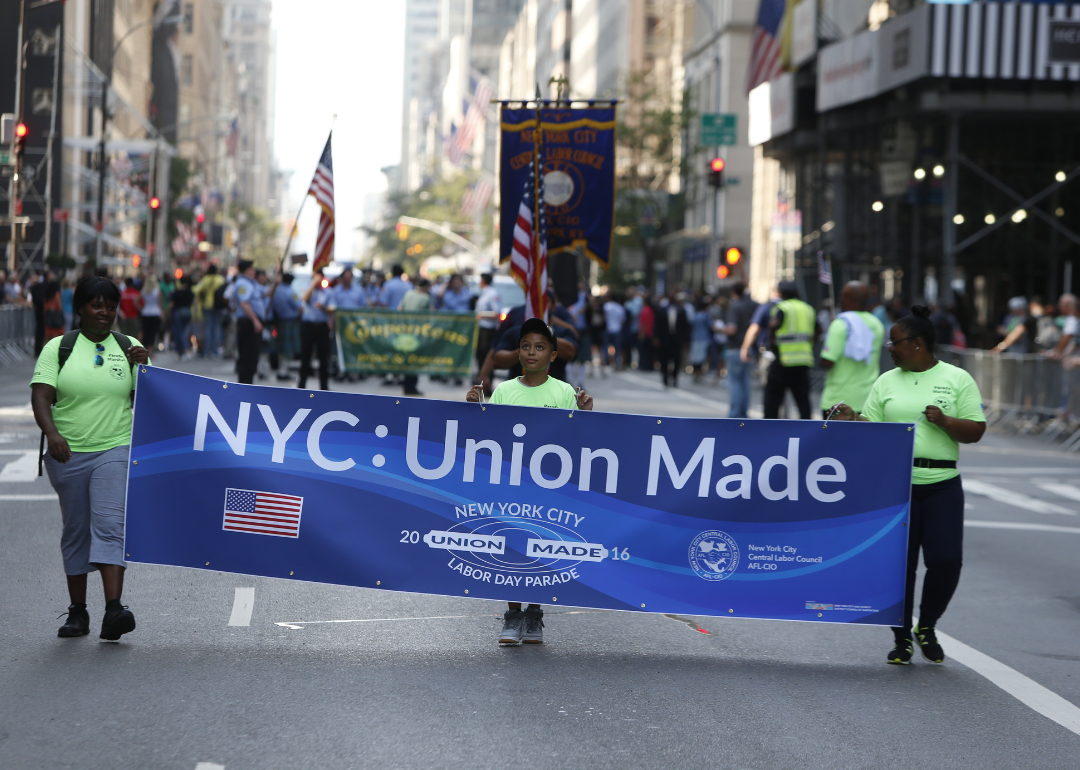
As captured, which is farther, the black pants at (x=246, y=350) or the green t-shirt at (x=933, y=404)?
the black pants at (x=246, y=350)

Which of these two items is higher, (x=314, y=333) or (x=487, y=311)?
(x=487, y=311)

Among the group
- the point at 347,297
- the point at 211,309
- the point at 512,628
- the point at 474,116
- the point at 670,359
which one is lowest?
the point at 512,628

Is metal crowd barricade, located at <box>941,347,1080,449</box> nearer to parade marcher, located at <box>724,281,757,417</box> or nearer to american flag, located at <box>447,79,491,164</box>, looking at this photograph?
parade marcher, located at <box>724,281,757,417</box>

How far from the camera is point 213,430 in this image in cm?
732

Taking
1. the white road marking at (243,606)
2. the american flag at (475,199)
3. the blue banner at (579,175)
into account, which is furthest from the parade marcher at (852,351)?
the american flag at (475,199)

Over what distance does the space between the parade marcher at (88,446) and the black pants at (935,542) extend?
12.3 ft

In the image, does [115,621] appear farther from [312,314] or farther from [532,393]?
[312,314]

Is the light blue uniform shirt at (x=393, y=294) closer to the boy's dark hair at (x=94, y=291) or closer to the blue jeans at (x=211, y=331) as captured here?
the blue jeans at (x=211, y=331)

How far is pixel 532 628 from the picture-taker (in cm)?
731

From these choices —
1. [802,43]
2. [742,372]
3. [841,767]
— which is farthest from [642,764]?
[802,43]

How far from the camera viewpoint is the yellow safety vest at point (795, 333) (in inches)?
602

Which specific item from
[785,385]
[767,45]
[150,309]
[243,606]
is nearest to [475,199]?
[767,45]

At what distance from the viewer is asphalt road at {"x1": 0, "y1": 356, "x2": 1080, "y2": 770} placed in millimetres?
5492

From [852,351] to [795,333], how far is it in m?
2.93
